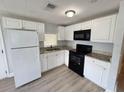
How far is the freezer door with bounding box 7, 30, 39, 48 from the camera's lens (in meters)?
1.83

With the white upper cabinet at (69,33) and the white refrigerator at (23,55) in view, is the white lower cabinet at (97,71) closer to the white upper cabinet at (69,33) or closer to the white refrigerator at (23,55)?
the white upper cabinet at (69,33)

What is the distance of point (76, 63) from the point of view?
282 cm

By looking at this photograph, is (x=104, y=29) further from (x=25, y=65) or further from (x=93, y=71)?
(x=25, y=65)

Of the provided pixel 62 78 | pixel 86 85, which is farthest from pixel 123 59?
pixel 62 78

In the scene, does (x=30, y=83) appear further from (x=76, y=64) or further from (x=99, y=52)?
(x=99, y=52)

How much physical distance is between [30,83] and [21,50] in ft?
3.76


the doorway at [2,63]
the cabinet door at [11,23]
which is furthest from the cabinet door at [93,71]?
the doorway at [2,63]

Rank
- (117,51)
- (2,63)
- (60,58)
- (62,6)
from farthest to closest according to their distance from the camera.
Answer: (60,58), (2,63), (62,6), (117,51)

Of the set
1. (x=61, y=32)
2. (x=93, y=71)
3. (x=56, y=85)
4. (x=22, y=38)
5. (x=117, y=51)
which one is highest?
(x=61, y=32)

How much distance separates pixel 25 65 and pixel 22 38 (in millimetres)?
827

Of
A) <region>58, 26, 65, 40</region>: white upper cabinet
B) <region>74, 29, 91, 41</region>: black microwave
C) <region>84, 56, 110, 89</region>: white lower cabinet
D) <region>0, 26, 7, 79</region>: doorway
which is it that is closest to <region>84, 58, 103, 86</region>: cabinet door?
<region>84, 56, 110, 89</region>: white lower cabinet

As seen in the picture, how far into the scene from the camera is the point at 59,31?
12.1 feet

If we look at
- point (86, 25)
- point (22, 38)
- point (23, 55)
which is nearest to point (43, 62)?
point (23, 55)

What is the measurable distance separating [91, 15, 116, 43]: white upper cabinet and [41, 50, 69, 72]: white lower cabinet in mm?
1686
